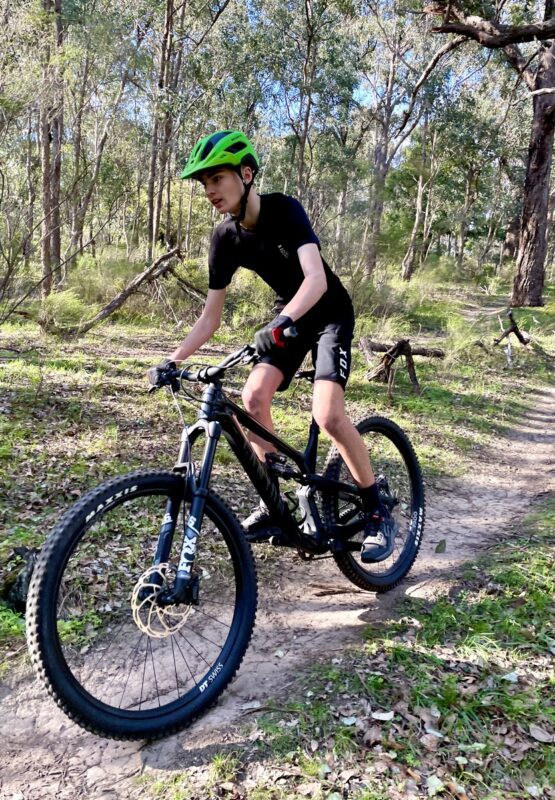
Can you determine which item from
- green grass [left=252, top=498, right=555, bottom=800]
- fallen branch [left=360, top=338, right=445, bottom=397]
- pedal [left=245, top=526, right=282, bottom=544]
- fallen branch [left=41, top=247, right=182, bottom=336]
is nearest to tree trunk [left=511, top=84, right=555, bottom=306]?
fallen branch [left=360, top=338, right=445, bottom=397]

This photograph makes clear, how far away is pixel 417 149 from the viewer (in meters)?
33.3

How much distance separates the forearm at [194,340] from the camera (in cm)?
277

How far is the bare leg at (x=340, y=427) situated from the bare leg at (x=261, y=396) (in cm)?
24

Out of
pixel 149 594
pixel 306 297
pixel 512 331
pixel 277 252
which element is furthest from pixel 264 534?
pixel 512 331

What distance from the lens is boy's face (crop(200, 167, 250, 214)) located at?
2674mm

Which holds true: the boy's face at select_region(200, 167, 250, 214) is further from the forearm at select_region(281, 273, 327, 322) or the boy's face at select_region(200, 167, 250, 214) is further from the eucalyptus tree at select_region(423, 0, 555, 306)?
the eucalyptus tree at select_region(423, 0, 555, 306)

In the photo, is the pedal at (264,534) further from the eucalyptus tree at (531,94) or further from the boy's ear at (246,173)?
the eucalyptus tree at (531,94)

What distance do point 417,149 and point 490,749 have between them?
118ft

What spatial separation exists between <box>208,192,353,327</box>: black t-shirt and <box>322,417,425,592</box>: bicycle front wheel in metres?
0.83

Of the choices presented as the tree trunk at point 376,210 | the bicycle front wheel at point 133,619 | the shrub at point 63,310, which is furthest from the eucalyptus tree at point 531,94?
the bicycle front wheel at point 133,619

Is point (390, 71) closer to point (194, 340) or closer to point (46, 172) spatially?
point (46, 172)

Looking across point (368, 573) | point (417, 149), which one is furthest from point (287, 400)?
point (417, 149)

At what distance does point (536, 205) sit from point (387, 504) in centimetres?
1407

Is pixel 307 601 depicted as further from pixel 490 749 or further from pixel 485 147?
pixel 485 147
